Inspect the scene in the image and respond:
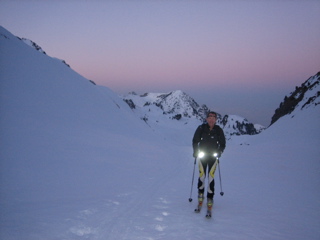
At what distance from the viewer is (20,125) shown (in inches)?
567

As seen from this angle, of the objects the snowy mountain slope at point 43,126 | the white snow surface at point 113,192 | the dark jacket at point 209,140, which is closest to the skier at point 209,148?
the dark jacket at point 209,140

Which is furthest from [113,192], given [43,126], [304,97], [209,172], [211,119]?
[304,97]

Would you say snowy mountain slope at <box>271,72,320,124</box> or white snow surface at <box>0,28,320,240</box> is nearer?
white snow surface at <box>0,28,320,240</box>

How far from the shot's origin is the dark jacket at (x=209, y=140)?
286 inches

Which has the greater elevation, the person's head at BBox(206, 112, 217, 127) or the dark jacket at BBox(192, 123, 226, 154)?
the person's head at BBox(206, 112, 217, 127)

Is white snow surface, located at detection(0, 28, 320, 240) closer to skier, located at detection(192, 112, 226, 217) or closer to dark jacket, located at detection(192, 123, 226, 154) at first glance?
skier, located at detection(192, 112, 226, 217)

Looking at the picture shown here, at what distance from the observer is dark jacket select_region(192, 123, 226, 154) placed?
286 inches

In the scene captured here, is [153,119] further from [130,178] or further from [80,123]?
[130,178]

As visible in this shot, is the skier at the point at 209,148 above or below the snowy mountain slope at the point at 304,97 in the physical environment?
below

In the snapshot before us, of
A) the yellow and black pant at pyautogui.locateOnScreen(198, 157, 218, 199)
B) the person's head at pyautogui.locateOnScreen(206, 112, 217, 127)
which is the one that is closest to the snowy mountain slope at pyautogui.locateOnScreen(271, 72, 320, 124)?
the person's head at pyautogui.locateOnScreen(206, 112, 217, 127)

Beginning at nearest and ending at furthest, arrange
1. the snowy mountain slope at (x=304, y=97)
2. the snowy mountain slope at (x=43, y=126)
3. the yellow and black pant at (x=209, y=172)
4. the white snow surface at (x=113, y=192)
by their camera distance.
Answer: the white snow surface at (x=113, y=192)
the yellow and black pant at (x=209, y=172)
the snowy mountain slope at (x=43, y=126)
the snowy mountain slope at (x=304, y=97)

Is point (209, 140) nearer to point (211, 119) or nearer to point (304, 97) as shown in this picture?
point (211, 119)

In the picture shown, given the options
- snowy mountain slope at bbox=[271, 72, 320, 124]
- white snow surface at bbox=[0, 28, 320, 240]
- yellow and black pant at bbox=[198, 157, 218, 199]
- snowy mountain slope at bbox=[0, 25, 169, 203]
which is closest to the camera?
white snow surface at bbox=[0, 28, 320, 240]

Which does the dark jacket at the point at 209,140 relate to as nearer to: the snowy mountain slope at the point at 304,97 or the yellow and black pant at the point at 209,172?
the yellow and black pant at the point at 209,172
